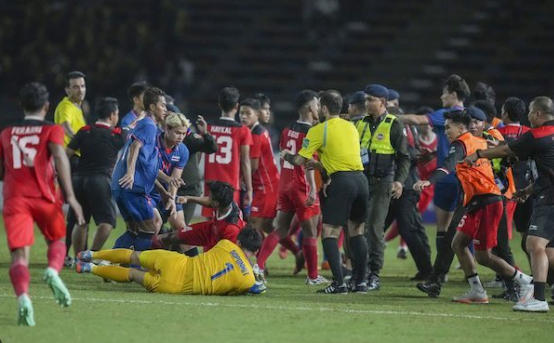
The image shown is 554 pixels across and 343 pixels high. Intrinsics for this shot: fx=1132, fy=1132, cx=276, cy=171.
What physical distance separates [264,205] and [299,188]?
100 cm

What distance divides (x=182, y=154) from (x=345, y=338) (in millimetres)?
4520

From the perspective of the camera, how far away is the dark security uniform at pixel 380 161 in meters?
12.4

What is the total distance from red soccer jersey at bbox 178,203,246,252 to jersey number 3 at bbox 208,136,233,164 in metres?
2.10

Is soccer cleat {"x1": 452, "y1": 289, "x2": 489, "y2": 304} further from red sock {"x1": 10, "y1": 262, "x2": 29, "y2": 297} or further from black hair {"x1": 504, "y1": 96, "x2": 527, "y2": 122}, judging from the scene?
red sock {"x1": 10, "y1": 262, "x2": 29, "y2": 297}

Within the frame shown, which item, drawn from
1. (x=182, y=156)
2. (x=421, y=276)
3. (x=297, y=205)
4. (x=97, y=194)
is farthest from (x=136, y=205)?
(x=421, y=276)

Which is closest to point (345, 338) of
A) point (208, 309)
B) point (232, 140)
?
point (208, 309)

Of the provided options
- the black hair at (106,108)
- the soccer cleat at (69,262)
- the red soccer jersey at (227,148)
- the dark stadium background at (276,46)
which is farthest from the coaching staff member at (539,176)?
the dark stadium background at (276,46)

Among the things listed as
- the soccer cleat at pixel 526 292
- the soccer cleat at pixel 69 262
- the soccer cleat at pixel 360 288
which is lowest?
the soccer cleat at pixel 69 262

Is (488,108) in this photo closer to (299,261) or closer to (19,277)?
(299,261)

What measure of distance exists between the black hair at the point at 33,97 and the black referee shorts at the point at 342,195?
12.0 ft

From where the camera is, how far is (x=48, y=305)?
9.94m

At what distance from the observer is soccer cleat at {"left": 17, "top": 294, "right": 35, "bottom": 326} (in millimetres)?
8633

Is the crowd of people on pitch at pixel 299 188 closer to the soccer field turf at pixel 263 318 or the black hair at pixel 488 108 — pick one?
the black hair at pixel 488 108

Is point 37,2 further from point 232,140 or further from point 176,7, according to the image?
point 232,140
